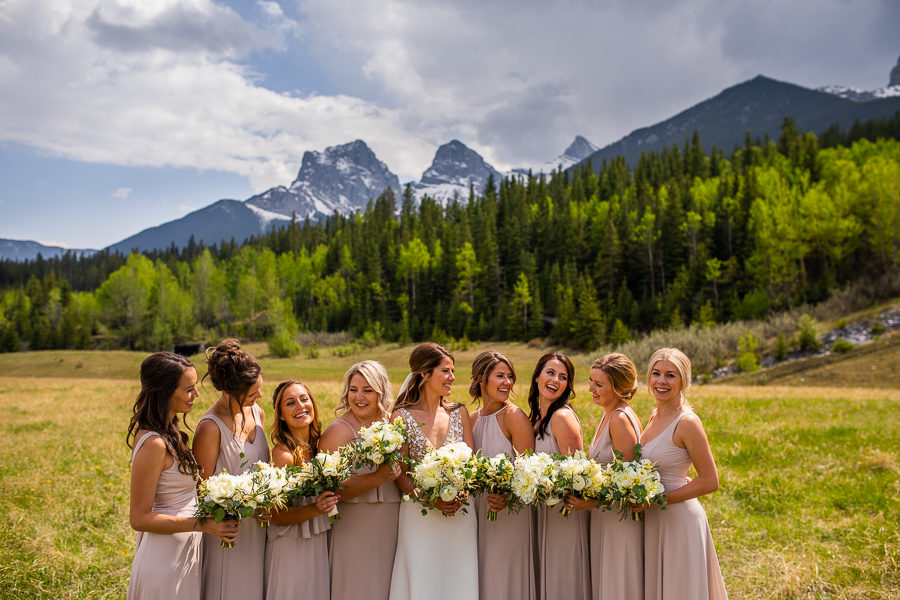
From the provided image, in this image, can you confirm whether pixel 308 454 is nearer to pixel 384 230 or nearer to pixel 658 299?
pixel 658 299

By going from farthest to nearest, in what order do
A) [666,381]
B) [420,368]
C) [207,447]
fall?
[420,368]
[666,381]
[207,447]

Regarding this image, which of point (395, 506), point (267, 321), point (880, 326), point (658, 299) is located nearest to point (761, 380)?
point (880, 326)

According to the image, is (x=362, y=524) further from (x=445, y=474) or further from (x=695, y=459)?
(x=695, y=459)

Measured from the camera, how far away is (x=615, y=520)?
5.12 m

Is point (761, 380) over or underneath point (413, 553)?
underneath

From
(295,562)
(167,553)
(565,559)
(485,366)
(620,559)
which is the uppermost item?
(485,366)

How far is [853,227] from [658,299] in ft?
70.9

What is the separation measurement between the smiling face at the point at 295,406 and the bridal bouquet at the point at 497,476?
1.63 metres

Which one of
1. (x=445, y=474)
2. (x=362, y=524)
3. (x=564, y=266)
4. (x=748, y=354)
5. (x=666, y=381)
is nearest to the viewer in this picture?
(x=445, y=474)

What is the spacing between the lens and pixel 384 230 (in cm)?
10275

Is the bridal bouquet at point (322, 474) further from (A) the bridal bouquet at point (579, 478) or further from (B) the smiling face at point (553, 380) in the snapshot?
(B) the smiling face at point (553, 380)

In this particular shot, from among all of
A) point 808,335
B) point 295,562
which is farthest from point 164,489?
point 808,335

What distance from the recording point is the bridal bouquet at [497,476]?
15.4ft

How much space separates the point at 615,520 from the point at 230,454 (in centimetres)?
362
